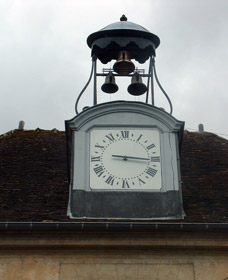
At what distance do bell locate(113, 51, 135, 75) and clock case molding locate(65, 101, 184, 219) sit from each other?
2277 mm

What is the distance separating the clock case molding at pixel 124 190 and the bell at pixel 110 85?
2354mm

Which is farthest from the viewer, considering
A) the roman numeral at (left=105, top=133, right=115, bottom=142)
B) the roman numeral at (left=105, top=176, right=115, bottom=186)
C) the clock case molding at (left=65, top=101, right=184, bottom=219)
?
the roman numeral at (left=105, top=133, right=115, bottom=142)

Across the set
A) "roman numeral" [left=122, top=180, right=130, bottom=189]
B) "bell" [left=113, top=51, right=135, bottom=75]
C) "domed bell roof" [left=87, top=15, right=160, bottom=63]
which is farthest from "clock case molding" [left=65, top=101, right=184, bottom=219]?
"bell" [left=113, top=51, right=135, bottom=75]

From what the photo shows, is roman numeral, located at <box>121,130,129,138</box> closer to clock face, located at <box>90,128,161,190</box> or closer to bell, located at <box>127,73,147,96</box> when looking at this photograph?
clock face, located at <box>90,128,161,190</box>

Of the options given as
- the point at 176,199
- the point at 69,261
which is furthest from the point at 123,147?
the point at 69,261

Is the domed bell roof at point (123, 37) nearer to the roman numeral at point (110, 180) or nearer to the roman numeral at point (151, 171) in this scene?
the roman numeral at point (151, 171)

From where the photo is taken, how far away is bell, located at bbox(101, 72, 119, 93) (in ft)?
49.2

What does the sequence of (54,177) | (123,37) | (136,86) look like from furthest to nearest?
(136,86)
(123,37)
(54,177)

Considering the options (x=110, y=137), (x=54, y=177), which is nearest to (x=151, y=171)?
(x=110, y=137)

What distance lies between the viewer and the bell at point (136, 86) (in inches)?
588

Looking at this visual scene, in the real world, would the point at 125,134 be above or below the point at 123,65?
below

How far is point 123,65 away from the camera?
15.2 meters

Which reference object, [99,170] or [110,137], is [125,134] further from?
[99,170]

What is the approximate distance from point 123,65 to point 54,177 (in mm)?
3123
